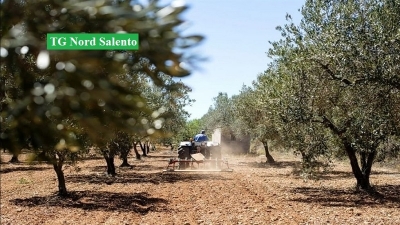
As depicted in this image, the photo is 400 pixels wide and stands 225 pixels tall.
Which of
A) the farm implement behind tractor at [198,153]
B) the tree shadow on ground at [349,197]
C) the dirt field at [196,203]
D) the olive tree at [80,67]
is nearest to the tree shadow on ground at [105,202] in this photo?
the dirt field at [196,203]

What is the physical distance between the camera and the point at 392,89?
15.5 metres

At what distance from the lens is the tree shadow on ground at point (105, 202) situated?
1783 centimetres

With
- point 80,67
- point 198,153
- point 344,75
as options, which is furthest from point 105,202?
point 80,67

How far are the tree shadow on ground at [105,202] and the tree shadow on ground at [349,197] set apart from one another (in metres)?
7.01

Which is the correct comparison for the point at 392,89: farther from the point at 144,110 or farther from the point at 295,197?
the point at 144,110

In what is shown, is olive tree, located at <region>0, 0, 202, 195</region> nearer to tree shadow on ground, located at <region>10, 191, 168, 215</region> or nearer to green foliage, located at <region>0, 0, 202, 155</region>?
green foliage, located at <region>0, 0, 202, 155</region>

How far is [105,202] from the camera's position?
1959 cm

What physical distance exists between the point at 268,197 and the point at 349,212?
16.6ft

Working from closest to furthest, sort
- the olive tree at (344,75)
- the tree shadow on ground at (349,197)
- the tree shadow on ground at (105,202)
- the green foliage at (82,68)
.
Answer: the green foliage at (82,68)
the olive tree at (344,75)
the tree shadow on ground at (105,202)
the tree shadow on ground at (349,197)

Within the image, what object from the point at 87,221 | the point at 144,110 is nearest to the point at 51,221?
the point at 87,221

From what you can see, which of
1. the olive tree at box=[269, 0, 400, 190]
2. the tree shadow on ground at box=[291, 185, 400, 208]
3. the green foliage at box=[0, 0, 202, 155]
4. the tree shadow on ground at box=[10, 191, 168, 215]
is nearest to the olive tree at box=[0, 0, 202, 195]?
the green foliage at box=[0, 0, 202, 155]

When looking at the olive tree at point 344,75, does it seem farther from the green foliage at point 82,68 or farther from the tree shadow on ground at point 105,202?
the green foliage at point 82,68

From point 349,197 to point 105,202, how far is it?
37.9ft

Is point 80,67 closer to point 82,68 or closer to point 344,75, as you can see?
point 82,68
